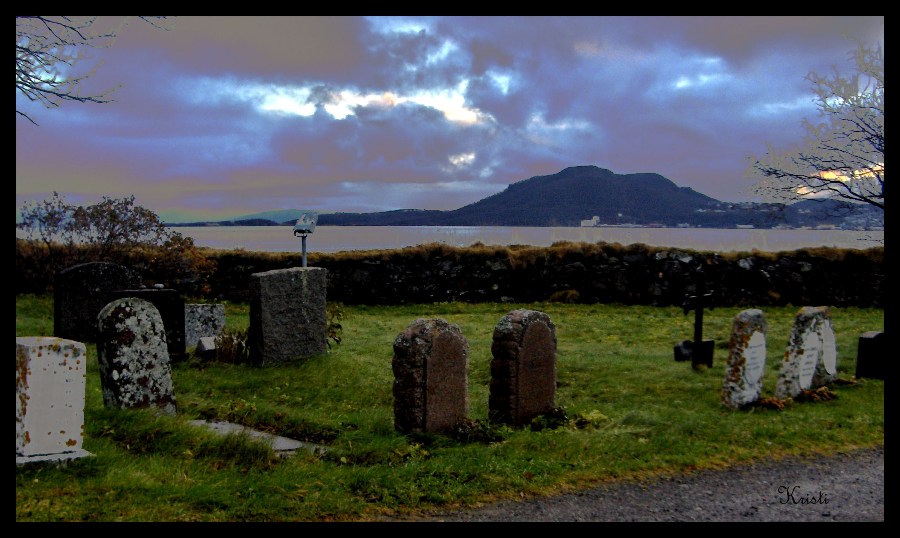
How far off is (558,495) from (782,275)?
17680mm

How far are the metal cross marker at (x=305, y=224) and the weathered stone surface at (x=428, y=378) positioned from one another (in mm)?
7069

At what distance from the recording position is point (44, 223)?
2095cm

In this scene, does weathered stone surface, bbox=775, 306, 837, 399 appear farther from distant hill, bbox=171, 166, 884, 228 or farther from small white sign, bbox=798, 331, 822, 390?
distant hill, bbox=171, 166, 884, 228

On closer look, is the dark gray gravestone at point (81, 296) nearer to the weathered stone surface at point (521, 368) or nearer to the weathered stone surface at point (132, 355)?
the weathered stone surface at point (132, 355)

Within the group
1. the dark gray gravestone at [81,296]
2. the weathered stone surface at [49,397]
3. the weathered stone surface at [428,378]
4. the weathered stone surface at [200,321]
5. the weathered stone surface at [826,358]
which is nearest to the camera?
the weathered stone surface at [49,397]

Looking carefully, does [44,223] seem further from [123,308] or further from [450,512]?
[450,512]

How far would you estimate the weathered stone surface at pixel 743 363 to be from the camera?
32.0ft

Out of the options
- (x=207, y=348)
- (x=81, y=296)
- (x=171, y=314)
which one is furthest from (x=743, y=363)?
(x=81, y=296)

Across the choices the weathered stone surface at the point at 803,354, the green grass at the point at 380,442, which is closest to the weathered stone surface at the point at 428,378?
the green grass at the point at 380,442

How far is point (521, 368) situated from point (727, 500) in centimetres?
297

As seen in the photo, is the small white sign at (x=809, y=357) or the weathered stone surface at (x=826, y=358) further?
the weathered stone surface at (x=826, y=358)

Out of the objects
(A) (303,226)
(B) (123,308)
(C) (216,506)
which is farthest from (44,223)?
(C) (216,506)

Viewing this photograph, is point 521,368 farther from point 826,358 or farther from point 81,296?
point 81,296

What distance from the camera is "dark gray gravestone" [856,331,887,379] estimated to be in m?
12.0
